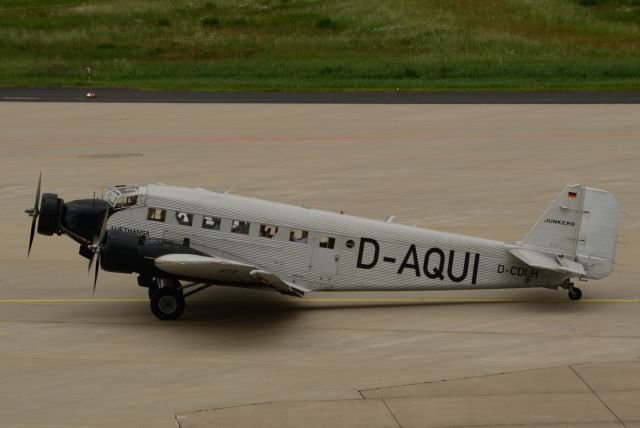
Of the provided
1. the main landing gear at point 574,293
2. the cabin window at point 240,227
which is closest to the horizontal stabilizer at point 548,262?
the main landing gear at point 574,293

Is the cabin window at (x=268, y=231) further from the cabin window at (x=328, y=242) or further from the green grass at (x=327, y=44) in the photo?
the green grass at (x=327, y=44)

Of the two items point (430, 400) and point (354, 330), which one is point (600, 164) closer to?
point (354, 330)

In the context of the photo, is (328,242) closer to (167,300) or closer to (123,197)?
(167,300)

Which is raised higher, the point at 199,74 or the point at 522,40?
the point at 522,40

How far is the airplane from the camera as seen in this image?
2645 cm

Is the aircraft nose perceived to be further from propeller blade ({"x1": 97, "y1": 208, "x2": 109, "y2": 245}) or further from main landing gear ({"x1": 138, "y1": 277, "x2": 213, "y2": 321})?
main landing gear ({"x1": 138, "y1": 277, "x2": 213, "y2": 321})

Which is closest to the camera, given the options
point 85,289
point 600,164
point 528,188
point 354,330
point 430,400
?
point 430,400

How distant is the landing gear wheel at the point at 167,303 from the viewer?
2658 centimetres

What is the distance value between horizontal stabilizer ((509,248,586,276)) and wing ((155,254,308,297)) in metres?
5.71

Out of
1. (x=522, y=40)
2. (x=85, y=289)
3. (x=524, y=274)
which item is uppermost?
(x=522, y=40)

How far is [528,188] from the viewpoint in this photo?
4259cm

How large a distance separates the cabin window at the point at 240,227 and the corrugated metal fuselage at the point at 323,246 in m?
0.08

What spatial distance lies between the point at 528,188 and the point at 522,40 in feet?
170

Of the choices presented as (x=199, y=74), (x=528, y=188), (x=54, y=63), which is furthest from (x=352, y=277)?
(x=54, y=63)
